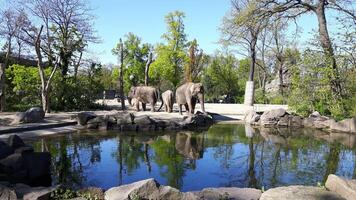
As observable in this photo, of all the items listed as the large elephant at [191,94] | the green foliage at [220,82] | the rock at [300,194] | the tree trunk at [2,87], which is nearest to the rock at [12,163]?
the rock at [300,194]

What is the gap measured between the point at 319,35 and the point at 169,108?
897 centimetres

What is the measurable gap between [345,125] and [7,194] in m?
14.2

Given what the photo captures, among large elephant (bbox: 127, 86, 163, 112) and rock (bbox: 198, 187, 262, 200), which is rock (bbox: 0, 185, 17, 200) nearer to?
rock (bbox: 198, 187, 262, 200)

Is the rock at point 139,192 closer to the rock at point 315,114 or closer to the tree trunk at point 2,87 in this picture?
the rock at point 315,114

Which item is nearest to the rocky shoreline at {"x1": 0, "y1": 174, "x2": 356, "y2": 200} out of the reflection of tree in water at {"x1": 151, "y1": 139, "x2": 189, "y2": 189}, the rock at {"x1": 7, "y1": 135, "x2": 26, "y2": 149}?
the reflection of tree in water at {"x1": 151, "y1": 139, "x2": 189, "y2": 189}

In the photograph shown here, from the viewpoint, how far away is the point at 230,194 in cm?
547

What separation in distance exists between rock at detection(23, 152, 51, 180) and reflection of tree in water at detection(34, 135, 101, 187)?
0.25 metres

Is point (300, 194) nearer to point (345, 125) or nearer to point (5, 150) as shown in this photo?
→ point (5, 150)

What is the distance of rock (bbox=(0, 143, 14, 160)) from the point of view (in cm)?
743

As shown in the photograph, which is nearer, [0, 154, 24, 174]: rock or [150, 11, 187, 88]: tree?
[0, 154, 24, 174]: rock

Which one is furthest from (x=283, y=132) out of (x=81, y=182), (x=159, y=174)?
(x=81, y=182)

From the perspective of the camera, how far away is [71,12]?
22359mm

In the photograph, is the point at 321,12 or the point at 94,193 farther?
the point at 321,12

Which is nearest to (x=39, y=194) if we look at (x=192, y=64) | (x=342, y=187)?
(x=342, y=187)
